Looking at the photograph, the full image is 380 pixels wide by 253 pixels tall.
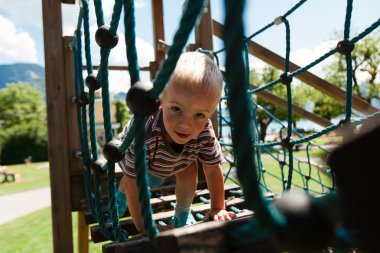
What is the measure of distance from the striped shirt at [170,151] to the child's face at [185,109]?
13cm

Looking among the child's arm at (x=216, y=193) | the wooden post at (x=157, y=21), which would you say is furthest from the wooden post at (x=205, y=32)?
the child's arm at (x=216, y=193)

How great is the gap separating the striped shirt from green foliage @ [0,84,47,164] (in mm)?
20595

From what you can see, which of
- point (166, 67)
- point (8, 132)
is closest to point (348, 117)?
point (166, 67)

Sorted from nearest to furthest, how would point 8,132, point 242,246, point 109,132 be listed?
point 242,246, point 109,132, point 8,132

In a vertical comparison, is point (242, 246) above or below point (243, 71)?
below

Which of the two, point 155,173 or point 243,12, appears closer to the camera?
point 243,12

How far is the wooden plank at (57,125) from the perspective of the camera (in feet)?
5.38

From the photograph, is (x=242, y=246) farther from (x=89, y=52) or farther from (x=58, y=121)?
(x=58, y=121)

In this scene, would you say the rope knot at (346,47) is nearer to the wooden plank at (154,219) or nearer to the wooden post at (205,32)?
the wooden plank at (154,219)

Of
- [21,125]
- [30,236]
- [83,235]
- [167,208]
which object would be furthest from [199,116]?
[21,125]

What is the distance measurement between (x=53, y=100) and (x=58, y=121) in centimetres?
10

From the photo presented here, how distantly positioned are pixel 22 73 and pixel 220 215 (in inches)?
5617

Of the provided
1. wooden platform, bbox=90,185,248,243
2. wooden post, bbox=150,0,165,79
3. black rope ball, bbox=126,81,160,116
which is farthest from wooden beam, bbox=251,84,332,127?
black rope ball, bbox=126,81,160,116

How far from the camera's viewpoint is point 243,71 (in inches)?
11.8
